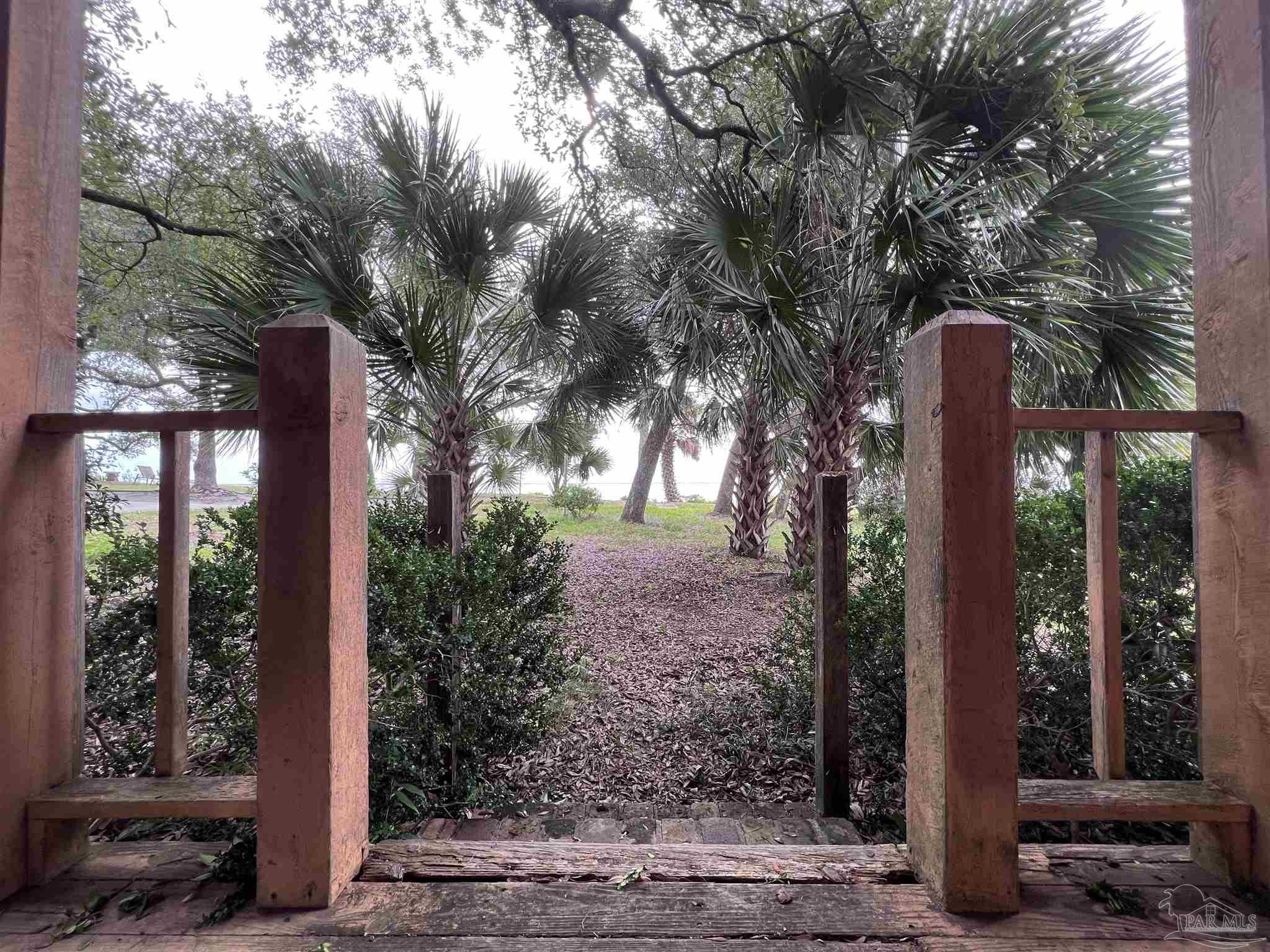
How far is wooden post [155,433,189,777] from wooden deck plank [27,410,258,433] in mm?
43

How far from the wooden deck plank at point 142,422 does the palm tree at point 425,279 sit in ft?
6.13

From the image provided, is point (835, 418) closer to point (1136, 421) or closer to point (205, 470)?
point (1136, 421)

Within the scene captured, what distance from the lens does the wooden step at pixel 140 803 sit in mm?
1213

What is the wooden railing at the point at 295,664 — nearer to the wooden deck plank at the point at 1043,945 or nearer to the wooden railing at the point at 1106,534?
the wooden deck plank at the point at 1043,945

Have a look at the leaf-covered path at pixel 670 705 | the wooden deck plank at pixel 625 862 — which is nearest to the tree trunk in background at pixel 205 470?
the leaf-covered path at pixel 670 705

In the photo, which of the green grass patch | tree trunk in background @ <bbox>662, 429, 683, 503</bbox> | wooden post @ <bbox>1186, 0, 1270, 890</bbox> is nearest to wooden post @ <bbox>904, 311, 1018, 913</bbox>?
wooden post @ <bbox>1186, 0, 1270, 890</bbox>

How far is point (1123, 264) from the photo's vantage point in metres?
3.10

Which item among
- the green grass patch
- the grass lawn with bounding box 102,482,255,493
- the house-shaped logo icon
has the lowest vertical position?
the house-shaped logo icon

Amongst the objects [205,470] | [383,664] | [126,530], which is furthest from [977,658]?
[205,470]

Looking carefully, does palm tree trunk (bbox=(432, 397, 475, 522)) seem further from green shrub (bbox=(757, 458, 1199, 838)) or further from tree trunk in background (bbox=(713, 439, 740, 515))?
tree trunk in background (bbox=(713, 439, 740, 515))

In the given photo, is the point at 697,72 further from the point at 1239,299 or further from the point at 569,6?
the point at 1239,299

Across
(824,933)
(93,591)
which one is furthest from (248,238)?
(824,933)

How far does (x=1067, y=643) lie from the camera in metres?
2.04

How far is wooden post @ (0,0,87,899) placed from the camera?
123 cm
